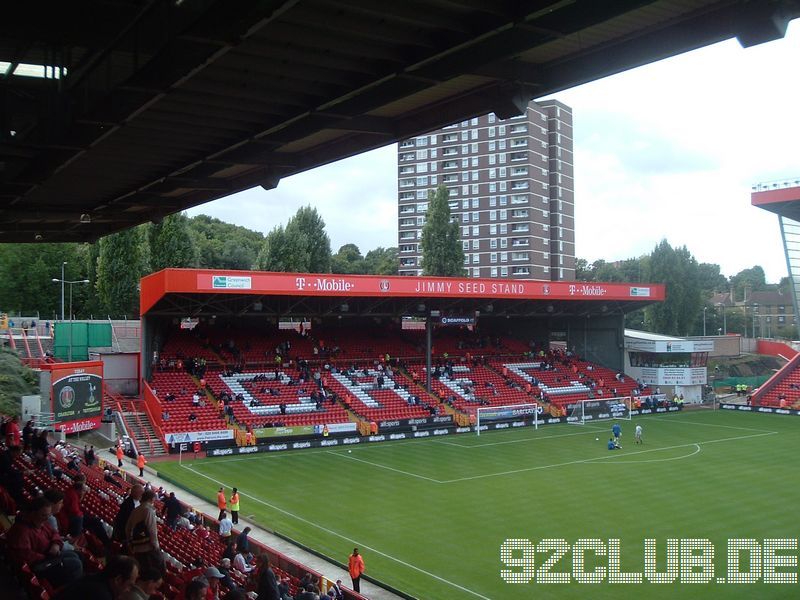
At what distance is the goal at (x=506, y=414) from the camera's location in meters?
49.3

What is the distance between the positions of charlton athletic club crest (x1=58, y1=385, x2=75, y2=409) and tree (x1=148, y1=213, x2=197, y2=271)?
30.9 meters

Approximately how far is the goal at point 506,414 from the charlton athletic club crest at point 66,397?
2396 centimetres

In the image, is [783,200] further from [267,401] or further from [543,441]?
[267,401]

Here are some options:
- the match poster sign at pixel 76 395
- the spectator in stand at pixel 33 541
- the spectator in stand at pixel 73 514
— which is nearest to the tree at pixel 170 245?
the match poster sign at pixel 76 395

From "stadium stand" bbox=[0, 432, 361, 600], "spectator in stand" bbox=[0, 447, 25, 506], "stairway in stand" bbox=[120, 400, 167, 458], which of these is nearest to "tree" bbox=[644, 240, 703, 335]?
"stairway in stand" bbox=[120, 400, 167, 458]

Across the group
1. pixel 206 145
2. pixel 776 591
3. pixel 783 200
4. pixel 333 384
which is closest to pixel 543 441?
pixel 333 384

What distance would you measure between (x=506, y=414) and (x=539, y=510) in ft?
77.7

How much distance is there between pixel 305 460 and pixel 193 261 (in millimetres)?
33551

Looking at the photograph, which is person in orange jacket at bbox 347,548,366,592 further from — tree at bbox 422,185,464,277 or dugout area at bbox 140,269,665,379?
tree at bbox 422,185,464,277

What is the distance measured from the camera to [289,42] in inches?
301

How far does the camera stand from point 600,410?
184ft

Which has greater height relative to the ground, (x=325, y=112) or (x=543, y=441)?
(x=325, y=112)

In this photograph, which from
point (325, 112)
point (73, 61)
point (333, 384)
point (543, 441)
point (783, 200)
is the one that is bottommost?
point (543, 441)

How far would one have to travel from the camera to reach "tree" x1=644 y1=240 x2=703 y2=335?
311 ft
